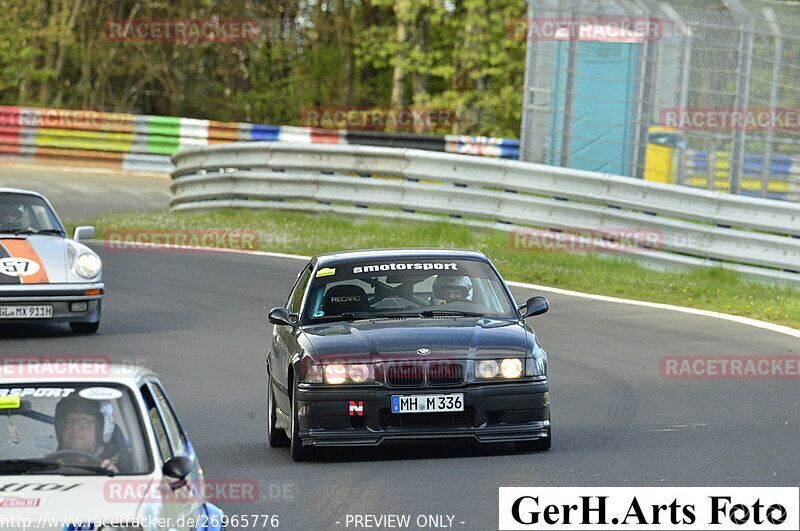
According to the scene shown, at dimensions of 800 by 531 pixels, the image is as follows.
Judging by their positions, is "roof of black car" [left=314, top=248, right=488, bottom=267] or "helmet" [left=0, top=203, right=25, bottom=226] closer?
"roof of black car" [left=314, top=248, right=488, bottom=267]

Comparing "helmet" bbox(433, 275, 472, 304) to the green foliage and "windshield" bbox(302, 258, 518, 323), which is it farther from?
the green foliage

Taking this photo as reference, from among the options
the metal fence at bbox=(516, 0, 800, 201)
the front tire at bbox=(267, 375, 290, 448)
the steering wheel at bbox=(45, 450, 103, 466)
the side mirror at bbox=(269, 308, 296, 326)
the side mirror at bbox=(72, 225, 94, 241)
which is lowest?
the front tire at bbox=(267, 375, 290, 448)

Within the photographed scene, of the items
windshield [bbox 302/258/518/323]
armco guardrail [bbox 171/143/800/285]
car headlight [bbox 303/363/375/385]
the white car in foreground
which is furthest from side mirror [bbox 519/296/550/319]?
armco guardrail [bbox 171/143/800/285]

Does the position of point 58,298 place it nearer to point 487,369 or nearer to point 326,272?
point 326,272

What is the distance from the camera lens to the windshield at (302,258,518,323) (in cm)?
991

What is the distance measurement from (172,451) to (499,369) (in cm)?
327

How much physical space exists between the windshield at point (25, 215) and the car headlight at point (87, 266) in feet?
2.25

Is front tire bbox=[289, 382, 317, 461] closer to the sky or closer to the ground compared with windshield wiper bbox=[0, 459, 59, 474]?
closer to the ground

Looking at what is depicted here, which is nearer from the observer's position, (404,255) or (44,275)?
(404,255)

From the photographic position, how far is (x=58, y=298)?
1443cm

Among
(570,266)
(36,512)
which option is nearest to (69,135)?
(570,266)

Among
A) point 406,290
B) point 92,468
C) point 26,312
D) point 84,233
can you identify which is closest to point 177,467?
point 92,468

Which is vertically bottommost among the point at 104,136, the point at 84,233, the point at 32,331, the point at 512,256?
the point at 32,331

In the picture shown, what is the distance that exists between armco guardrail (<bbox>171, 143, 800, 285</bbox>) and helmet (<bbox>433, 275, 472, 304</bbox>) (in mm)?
7951
